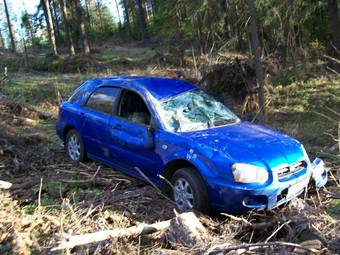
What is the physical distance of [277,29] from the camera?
16297mm

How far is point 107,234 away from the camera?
507 cm

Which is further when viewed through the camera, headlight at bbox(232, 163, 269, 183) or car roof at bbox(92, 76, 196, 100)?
car roof at bbox(92, 76, 196, 100)

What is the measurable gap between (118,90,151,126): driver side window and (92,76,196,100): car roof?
0.13m

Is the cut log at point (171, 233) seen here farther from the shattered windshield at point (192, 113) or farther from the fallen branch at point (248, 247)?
the shattered windshield at point (192, 113)

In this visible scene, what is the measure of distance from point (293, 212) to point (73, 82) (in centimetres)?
1564

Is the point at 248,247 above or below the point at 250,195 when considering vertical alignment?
below

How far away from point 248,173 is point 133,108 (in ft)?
7.86

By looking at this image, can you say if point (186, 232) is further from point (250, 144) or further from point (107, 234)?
point (250, 144)

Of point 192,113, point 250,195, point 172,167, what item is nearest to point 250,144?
point 250,195

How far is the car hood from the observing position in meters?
5.91

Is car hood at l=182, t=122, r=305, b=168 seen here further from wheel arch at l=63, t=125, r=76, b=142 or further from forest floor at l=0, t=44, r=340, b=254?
wheel arch at l=63, t=125, r=76, b=142

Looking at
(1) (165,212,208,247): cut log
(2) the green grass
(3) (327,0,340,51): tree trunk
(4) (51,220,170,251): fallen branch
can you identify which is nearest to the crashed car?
(1) (165,212,208,247): cut log

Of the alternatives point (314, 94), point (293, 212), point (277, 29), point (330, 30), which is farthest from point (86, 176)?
point (330, 30)

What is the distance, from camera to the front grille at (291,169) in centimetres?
591
